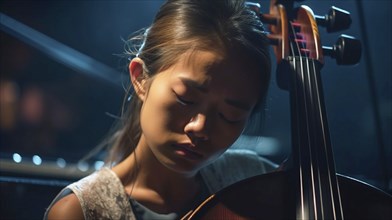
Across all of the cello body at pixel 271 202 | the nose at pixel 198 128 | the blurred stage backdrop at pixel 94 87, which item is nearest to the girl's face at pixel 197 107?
the nose at pixel 198 128

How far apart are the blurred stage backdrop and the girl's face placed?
1.12 ft

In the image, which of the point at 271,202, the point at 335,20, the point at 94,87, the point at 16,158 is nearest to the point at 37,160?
the point at 16,158

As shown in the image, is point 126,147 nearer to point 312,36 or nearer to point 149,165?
point 149,165

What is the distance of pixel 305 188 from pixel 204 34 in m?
0.30

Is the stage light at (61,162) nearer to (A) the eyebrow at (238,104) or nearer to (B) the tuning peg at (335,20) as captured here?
(A) the eyebrow at (238,104)

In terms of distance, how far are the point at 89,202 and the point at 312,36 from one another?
502 mm

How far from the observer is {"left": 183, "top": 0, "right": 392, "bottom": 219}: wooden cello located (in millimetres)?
635

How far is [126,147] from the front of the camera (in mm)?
915

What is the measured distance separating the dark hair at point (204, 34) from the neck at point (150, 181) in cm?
18

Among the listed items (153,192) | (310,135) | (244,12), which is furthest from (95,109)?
(310,135)

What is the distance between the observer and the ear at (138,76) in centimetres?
80

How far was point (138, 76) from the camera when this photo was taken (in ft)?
2.64

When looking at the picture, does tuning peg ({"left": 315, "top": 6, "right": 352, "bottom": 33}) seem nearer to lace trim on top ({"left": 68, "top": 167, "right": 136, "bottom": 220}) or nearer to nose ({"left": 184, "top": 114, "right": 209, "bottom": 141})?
nose ({"left": 184, "top": 114, "right": 209, "bottom": 141})

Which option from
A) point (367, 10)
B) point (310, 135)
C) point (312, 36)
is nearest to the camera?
point (310, 135)
